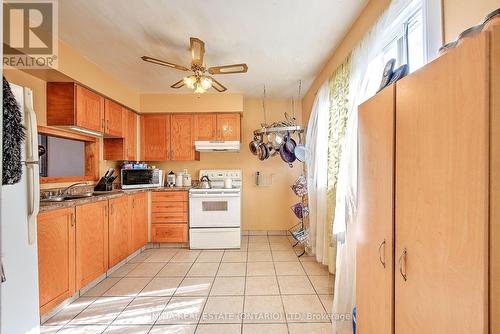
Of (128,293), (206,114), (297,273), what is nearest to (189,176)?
(206,114)

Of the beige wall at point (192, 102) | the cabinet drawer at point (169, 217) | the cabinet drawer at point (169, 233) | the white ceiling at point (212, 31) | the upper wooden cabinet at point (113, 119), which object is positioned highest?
the white ceiling at point (212, 31)

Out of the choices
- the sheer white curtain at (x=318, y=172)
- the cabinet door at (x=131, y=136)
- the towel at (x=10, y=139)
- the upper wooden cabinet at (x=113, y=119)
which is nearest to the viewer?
the towel at (x=10, y=139)

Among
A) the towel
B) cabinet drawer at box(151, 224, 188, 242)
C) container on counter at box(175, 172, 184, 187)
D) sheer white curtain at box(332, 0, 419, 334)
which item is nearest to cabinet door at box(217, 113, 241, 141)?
container on counter at box(175, 172, 184, 187)

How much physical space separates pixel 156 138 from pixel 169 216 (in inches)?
51.8

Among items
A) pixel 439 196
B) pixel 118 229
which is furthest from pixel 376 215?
pixel 118 229

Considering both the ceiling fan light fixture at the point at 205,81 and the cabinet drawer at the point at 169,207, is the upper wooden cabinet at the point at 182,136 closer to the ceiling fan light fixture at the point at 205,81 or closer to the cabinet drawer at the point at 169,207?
the cabinet drawer at the point at 169,207

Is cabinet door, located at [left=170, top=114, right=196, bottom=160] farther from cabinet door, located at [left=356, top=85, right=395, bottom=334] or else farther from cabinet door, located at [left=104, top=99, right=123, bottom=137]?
cabinet door, located at [left=356, top=85, right=395, bottom=334]

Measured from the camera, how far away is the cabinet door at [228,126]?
3.73 metres

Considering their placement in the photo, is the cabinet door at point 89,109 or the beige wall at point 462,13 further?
→ the cabinet door at point 89,109

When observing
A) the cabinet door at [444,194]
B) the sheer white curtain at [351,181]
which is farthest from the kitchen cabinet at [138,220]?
the cabinet door at [444,194]

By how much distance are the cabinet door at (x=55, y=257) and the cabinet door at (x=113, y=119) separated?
1400 mm

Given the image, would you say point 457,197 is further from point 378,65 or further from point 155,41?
point 155,41

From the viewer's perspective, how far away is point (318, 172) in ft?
8.93

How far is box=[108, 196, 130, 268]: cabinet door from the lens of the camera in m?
2.58
